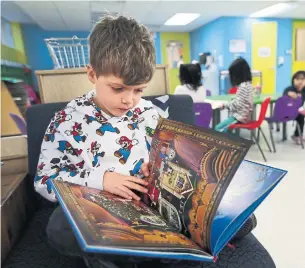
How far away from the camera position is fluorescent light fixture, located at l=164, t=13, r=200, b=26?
548 centimetres

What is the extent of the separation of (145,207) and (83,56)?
97 centimetres

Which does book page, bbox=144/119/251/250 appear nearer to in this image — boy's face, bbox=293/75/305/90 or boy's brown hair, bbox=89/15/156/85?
boy's brown hair, bbox=89/15/156/85

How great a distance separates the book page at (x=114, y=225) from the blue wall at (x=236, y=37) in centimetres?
592

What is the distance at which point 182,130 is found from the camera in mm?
550

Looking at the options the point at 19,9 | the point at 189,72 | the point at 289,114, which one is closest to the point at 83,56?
the point at 189,72

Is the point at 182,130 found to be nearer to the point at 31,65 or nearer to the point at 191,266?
the point at 191,266

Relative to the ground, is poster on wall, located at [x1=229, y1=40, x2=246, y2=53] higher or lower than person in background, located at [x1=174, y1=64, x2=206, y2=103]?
higher

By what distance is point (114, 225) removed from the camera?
430 mm

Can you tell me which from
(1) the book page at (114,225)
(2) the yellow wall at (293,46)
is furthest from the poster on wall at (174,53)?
(1) the book page at (114,225)

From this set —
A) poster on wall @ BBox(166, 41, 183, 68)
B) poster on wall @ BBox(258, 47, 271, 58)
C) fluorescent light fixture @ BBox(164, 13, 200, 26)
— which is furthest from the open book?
poster on wall @ BBox(166, 41, 183, 68)

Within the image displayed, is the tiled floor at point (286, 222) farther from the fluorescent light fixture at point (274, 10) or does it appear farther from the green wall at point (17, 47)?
the green wall at point (17, 47)

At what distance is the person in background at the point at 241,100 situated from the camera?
99.1 inches

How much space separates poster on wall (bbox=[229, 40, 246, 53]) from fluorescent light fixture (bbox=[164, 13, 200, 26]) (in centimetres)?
100

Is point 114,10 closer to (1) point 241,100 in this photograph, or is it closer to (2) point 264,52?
(1) point 241,100
